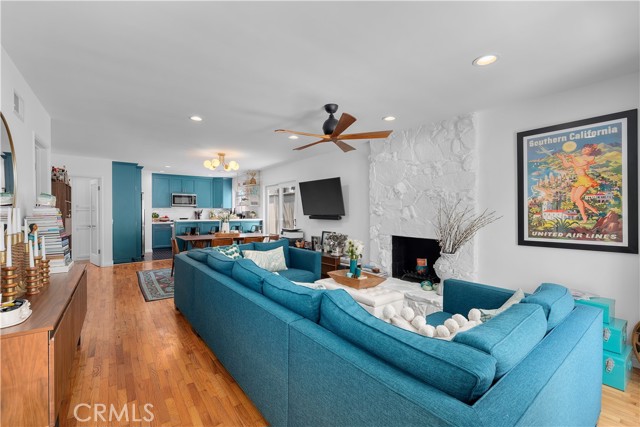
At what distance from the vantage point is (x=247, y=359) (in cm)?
188

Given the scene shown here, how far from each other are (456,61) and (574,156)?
1.58 m

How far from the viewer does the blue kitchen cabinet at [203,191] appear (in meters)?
9.43

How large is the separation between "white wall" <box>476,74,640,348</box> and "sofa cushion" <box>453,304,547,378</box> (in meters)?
1.95

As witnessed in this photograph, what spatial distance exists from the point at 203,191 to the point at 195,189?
0.85 feet

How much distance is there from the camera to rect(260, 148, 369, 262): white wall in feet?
16.4

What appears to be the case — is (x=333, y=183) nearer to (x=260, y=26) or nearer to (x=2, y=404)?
(x=260, y=26)

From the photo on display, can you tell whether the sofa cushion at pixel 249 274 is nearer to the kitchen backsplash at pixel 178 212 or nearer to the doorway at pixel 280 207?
the doorway at pixel 280 207

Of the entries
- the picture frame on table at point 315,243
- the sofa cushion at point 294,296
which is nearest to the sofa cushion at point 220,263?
the sofa cushion at point 294,296

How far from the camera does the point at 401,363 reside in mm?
1051

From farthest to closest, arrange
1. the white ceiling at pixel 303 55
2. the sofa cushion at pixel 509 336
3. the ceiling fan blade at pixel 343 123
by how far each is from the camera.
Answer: the ceiling fan blade at pixel 343 123, the white ceiling at pixel 303 55, the sofa cushion at pixel 509 336

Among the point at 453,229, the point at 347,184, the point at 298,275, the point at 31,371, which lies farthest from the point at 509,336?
the point at 347,184

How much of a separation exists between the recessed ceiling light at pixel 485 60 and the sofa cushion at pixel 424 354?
214 centimetres

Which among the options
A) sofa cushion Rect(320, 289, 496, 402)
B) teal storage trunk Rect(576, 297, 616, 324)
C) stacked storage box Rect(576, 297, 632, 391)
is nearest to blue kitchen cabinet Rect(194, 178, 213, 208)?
sofa cushion Rect(320, 289, 496, 402)

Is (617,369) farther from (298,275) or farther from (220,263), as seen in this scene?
(220,263)
